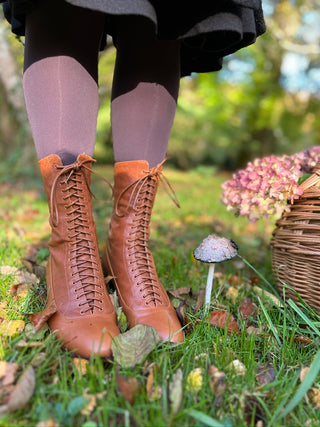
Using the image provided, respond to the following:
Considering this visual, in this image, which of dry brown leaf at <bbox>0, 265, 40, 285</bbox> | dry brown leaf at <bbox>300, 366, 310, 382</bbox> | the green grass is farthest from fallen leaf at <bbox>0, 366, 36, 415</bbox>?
dry brown leaf at <bbox>300, 366, 310, 382</bbox>

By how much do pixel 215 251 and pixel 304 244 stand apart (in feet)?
1.04

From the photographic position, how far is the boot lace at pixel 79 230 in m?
0.99

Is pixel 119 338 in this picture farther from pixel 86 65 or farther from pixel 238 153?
pixel 238 153

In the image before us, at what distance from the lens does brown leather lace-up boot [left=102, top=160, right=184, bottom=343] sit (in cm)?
105

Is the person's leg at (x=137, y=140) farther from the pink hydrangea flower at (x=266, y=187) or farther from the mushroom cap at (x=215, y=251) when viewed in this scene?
the pink hydrangea flower at (x=266, y=187)

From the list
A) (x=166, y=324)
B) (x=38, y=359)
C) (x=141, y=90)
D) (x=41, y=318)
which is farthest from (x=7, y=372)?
(x=141, y=90)

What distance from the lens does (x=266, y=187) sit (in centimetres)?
122

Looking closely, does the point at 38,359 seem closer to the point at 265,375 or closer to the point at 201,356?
the point at 201,356

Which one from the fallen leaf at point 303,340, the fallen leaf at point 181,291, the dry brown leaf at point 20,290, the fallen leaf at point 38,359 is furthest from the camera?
the fallen leaf at point 181,291

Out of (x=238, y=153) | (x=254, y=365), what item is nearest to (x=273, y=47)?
(x=238, y=153)

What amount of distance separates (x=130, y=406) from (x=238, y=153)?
29.3 ft

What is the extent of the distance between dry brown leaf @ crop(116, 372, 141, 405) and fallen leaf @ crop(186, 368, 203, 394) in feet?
0.37

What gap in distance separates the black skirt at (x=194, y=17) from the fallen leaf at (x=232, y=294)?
833mm

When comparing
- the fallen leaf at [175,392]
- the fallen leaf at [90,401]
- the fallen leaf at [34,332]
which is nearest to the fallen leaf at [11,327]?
the fallen leaf at [34,332]
